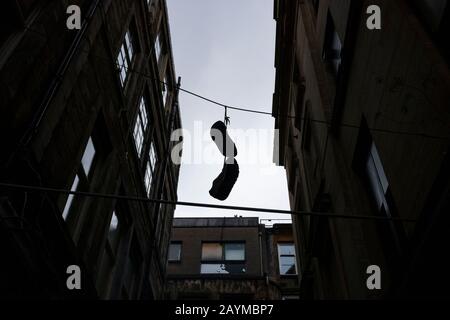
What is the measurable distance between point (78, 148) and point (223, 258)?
2415 cm

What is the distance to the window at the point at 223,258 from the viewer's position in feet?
104

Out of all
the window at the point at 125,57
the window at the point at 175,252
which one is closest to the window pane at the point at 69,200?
the window at the point at 125,57

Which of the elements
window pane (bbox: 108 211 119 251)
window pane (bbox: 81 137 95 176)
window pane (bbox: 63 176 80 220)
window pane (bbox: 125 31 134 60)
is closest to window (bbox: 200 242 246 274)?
Answer: window pane (bbox: 108 211 119 251)

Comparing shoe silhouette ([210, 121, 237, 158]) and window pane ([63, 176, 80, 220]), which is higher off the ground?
shoe silhouette ([210, 121, 237, 158])

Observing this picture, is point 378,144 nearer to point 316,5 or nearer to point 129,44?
point 316,5

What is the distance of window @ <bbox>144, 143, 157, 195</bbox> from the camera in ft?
58.8

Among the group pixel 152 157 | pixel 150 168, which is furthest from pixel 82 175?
pixel 152 157

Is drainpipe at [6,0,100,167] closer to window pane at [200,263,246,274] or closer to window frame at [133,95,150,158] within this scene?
window frame at [133,95,150,158]

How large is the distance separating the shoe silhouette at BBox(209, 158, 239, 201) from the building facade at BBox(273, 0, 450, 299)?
2.83 meters

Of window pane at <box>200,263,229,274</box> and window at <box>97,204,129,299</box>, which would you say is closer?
window at <box>97,204,129,299</box>
